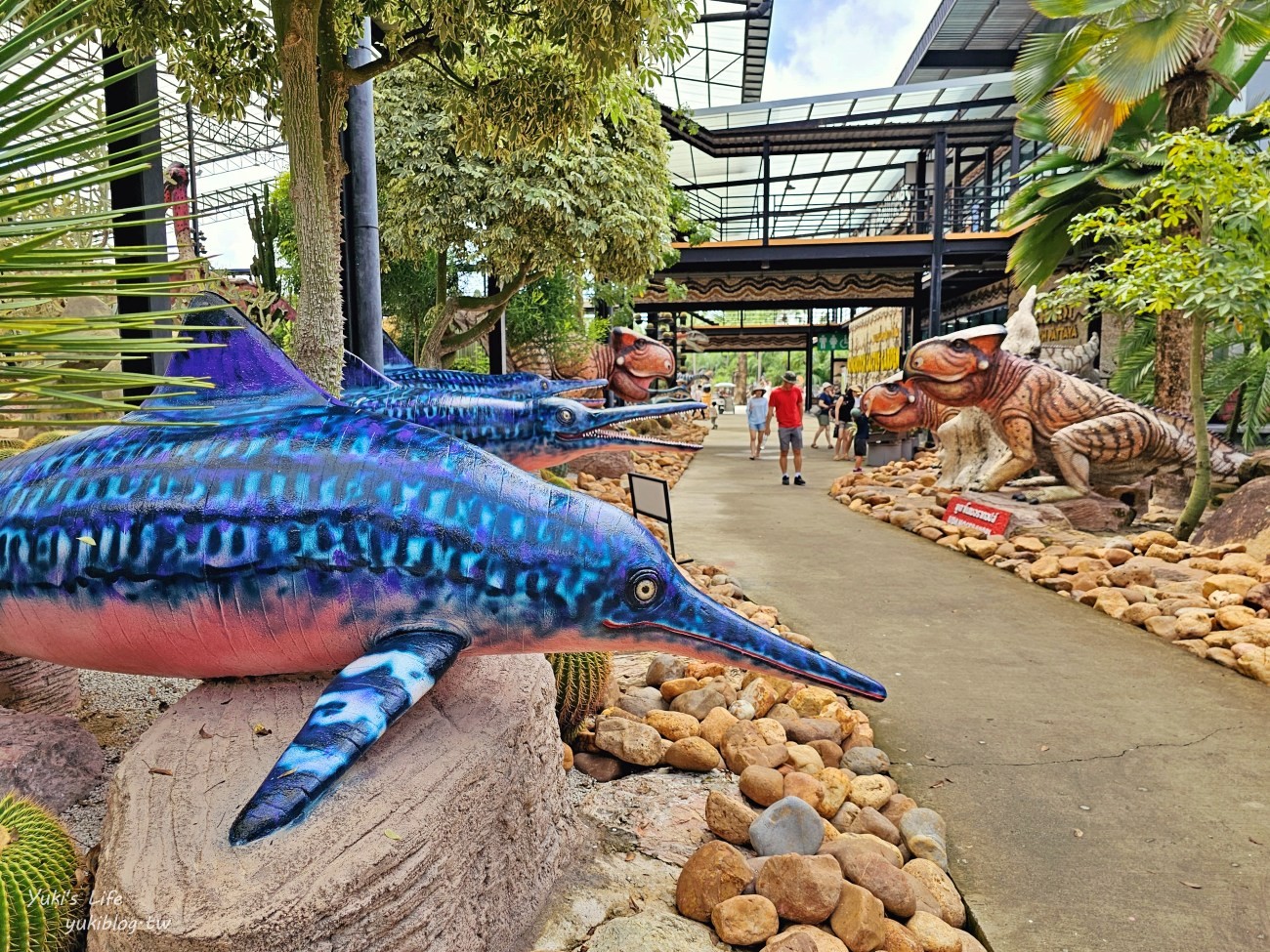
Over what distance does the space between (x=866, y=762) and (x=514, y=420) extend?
2.07 metres

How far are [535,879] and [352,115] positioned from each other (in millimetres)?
4342

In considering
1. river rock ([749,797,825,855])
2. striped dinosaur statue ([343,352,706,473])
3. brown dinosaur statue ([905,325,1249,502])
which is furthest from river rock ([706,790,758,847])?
brown dinosaur statue ([905,325,1249,502])

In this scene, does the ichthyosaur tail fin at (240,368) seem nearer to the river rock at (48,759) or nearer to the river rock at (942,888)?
the river rock at (48,759)

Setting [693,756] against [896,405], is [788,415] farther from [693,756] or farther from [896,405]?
[693,756]

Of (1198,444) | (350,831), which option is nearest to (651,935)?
(350,831)

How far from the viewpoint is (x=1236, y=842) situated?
2.49m

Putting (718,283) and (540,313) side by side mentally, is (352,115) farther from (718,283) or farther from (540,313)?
(718,283)

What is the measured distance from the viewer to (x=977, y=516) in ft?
23.9

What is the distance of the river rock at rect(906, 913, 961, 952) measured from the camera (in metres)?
1.97

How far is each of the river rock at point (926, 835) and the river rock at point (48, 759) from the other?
2.33 meters

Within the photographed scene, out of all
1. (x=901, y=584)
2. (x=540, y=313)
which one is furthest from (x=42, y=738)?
(x=540, y=313)

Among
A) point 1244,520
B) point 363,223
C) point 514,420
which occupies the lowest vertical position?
point 1244,520

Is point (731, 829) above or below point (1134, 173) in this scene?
below

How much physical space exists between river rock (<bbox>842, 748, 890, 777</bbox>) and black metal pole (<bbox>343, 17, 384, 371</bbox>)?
339 cm
